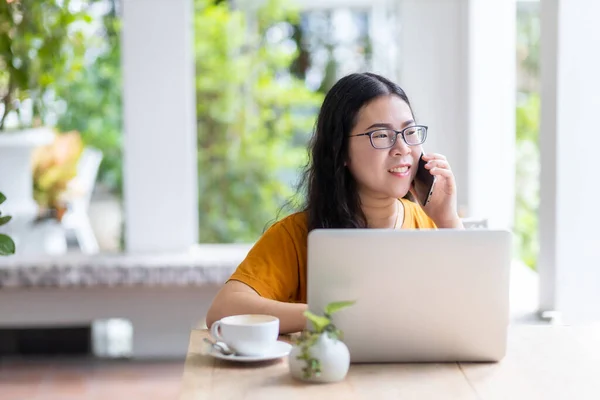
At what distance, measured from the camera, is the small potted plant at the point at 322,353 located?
1.49 meters

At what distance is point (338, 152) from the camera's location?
2.10 m

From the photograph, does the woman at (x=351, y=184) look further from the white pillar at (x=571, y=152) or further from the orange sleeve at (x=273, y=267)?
the white pillar at (x=571, y=152)

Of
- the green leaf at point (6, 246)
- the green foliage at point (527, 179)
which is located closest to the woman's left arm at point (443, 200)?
the green leaf at point (6, 246)

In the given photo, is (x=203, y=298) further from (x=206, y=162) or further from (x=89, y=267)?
(x=206, y=162)

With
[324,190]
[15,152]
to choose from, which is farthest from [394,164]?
[15,152]

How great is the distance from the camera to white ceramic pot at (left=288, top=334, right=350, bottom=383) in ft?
4.91

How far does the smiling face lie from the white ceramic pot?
23.1 inches

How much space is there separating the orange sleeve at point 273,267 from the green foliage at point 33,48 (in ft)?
7.54

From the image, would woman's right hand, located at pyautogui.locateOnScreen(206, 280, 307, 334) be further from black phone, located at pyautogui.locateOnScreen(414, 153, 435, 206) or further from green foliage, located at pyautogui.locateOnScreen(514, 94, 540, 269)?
green foliage, located at pyautogui.locateOnScreen(514, 94, 540, 269)

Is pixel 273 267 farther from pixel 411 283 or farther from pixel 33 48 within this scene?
pixel 33 48

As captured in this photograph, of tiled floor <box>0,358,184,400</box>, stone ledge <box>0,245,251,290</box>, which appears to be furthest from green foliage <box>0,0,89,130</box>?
tiled floor <box>0,358,184,400</box>

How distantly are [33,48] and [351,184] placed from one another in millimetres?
2620

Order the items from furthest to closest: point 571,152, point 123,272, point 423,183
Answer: point 123,272
point 571,152
point 423,183

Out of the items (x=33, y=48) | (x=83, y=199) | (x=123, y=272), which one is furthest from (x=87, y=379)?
(x=83, y=199)
